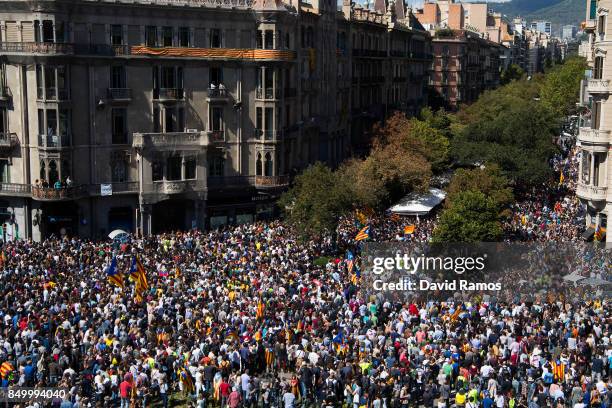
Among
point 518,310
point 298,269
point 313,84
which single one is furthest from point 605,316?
point 313,84

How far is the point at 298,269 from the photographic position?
160 ft

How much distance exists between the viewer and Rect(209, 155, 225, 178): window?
2603 inches

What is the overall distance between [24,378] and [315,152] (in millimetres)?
50635

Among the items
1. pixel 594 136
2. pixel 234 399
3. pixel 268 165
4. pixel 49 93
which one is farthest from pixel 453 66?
pixel 234 399

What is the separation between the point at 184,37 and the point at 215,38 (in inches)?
95.1

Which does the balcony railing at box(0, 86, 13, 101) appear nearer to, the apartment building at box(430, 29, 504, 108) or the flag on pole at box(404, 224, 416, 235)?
the flag on pole at box(404, 224, 416, 235)

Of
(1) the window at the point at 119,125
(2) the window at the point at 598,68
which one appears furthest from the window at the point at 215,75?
(2) the window at the point at 598,68

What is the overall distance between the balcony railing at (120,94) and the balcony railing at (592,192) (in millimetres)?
29716

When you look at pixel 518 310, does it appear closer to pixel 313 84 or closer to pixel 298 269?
pixel 298 269

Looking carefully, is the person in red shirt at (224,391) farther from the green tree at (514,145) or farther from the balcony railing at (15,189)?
the green tree at (514,145)

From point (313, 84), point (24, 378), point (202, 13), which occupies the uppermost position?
point (202, 13)

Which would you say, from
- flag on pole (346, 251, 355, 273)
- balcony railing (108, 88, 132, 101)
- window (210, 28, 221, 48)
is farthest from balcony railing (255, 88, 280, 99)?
flag on pole (346, 251, 355, 273)

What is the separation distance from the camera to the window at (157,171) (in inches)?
2454

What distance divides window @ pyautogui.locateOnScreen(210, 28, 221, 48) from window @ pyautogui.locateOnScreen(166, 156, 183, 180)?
8.64 meters
